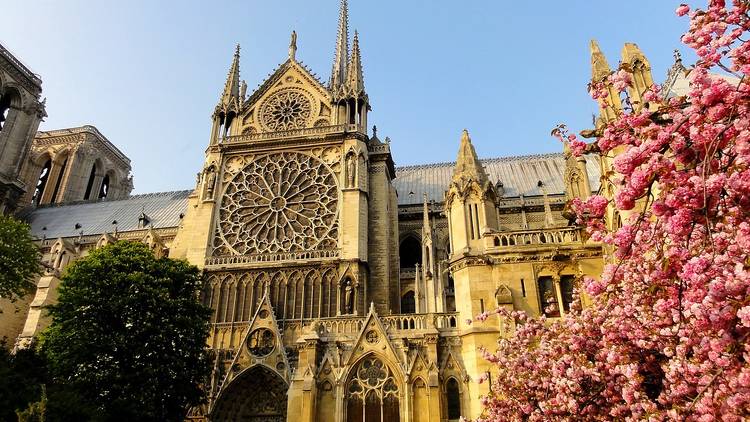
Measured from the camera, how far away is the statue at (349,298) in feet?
84.9

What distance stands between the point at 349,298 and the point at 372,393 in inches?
367

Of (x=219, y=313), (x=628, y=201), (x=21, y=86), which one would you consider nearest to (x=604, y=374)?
(x=628, y=201)

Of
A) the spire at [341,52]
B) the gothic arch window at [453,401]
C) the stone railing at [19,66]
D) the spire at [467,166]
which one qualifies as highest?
the stone railing at [19,66]

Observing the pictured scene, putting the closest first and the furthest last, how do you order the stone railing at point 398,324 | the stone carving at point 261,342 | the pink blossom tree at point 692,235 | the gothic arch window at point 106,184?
the pink blossom tree at point 692,235 < the stone railing at point 398,324 < the stone carving at point 261,342 < the gothic arch window at point 106,184

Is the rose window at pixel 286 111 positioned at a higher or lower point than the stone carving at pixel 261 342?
higher

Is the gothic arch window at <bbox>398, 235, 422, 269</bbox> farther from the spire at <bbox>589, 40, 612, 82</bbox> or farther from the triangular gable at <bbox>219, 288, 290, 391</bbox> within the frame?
the spire at <bbox>589, 40, 612, 82</bbox>

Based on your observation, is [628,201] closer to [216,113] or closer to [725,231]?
[725,231]

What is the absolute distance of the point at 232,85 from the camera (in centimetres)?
3575

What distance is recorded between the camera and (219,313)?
1067 inches

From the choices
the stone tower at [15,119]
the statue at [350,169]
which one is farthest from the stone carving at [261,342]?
the stone tower at [15,119]

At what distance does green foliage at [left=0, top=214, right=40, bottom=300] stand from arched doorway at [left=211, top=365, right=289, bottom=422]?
1083 cm

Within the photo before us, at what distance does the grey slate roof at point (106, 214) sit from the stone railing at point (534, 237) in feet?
114

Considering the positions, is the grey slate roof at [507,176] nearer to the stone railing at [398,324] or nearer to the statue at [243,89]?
the statue at [243,89]

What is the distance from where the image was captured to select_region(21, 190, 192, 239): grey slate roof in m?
46.4
